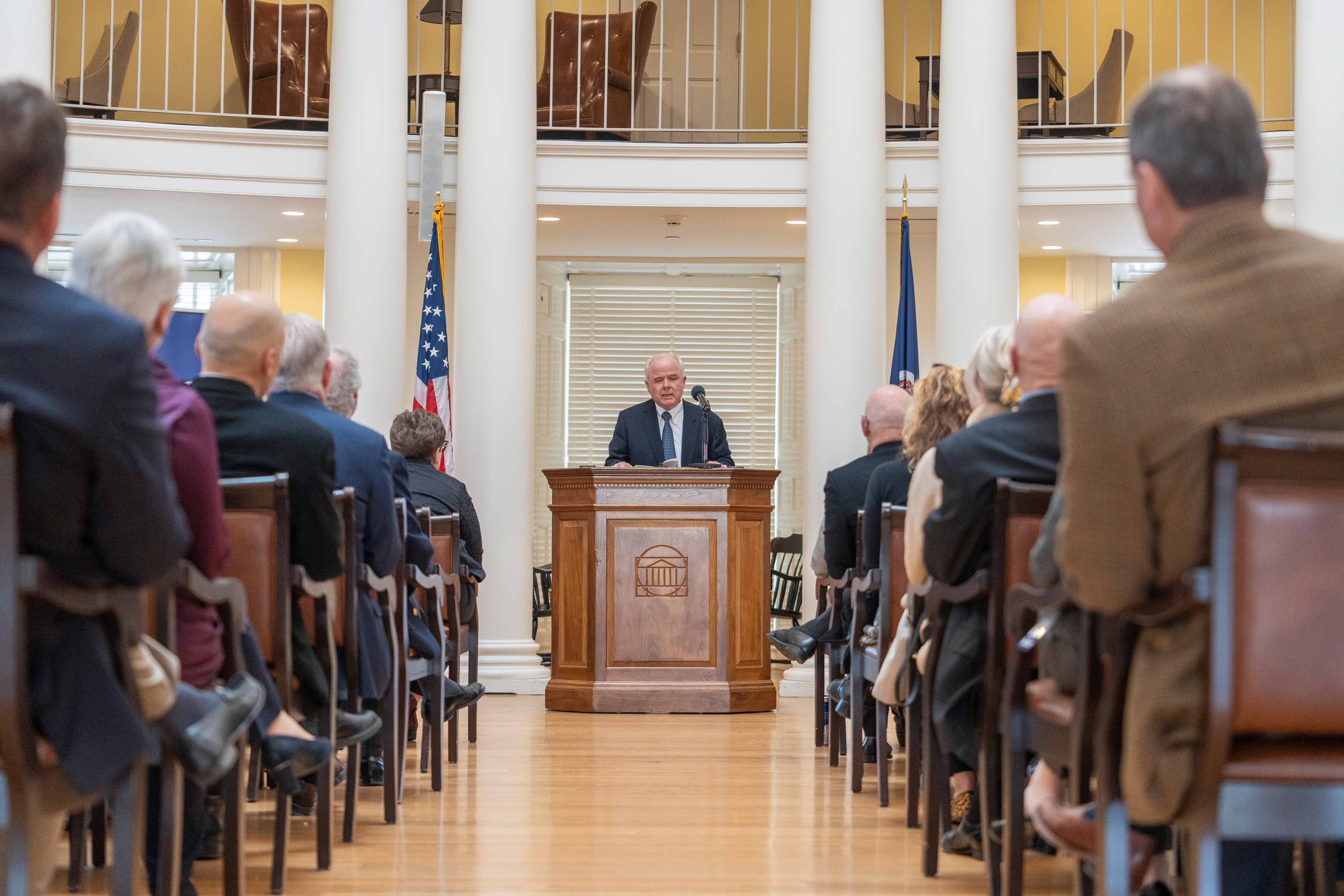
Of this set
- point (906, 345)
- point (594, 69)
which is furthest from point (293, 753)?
point (594, 69)

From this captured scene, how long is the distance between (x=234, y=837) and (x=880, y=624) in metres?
2.02

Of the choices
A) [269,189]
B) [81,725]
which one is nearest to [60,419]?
[81,725]

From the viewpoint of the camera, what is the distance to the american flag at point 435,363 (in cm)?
719

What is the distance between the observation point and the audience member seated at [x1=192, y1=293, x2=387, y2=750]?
3125 millimetres

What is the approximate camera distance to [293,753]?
111 inches

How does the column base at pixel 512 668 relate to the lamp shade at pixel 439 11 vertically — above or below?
below

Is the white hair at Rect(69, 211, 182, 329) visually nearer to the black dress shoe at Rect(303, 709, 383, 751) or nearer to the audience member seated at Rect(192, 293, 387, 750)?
the audience member seated at Rect(192, 293, 387, 750)

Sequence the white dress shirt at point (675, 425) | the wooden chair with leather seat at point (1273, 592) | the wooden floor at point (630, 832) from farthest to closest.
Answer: the white dress shirt at point (675, 425), the wooden floor at point (630, 832), the wooden chair with leather seat at point (1273, 592)

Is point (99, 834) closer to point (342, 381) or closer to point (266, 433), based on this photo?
point (266, 433)

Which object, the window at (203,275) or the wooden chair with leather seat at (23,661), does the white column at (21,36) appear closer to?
the window at (203,275)

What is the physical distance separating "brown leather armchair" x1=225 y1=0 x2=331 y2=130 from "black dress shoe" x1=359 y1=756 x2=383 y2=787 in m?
5.44

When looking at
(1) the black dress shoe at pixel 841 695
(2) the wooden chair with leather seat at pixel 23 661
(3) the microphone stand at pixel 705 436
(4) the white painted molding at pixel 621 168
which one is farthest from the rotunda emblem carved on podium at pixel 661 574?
(2) the wooden chair with leather seat at pixel 23 661

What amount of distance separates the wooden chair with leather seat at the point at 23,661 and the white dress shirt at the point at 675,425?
5.46 m

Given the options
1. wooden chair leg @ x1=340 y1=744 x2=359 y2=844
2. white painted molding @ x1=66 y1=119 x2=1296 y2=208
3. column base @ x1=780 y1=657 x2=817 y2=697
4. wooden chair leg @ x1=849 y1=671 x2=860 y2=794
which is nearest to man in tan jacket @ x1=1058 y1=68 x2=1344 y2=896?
wooden chair leg @ x1=340 y1=744 x2=359 y2=844
